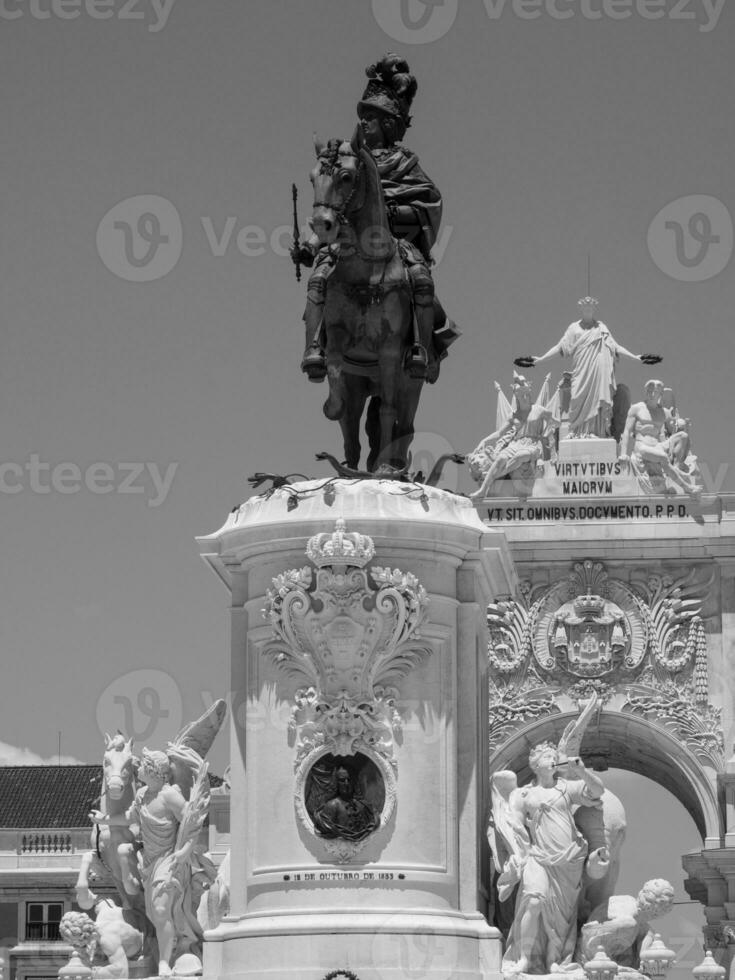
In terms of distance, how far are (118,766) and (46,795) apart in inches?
2659

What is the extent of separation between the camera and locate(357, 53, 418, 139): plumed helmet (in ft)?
69.4

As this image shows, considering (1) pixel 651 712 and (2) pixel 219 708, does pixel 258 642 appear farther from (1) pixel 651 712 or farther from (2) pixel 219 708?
(1) pixel 651 712

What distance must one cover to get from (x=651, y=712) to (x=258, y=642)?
45.8 m

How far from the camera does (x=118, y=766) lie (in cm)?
2091

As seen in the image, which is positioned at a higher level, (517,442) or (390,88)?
(517,442)

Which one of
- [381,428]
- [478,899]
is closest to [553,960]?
[478,899]

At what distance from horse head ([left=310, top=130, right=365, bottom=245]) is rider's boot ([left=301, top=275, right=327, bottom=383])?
1.68 ft

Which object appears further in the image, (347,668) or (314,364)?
(314,364)

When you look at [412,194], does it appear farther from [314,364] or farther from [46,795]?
[46,795]

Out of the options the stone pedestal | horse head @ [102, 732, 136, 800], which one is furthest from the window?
the stone pedestal

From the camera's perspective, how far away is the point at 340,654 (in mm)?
19391

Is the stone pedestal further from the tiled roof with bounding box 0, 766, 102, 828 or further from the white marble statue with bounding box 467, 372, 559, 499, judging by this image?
the tiled roof with bounding box 0, 766, 102, 828

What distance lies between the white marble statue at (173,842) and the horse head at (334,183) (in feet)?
12.4

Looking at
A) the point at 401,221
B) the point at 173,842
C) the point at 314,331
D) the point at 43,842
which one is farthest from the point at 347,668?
the point at 43,842
